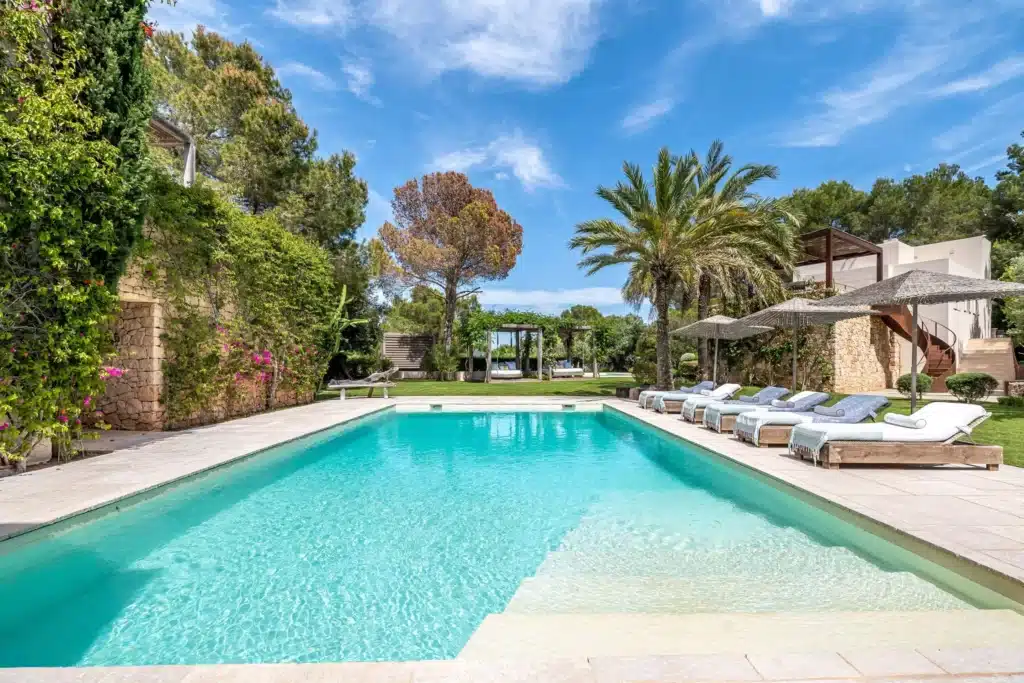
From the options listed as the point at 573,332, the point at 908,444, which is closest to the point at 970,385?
the point at 908,444

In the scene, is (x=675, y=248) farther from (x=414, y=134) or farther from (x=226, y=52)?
(x=226, y=52)

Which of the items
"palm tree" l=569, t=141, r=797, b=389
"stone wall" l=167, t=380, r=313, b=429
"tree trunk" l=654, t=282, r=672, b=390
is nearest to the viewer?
"stone wall" l=167, t=380, r=313, b=429

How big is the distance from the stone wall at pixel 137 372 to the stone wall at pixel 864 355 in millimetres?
18315

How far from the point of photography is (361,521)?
5.04 metres

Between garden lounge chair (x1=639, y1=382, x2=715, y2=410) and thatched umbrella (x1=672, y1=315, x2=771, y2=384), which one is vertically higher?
thatched umbrella (x1=672, y1=315, x2=771, y2=384)

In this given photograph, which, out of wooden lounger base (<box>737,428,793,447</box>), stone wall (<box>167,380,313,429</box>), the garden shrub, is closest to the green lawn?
wooden lounger base (<box>737,428,793,447</box>)

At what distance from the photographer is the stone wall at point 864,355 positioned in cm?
1675

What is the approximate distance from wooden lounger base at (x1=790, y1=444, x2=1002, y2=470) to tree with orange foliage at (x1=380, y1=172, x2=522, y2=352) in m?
23.0

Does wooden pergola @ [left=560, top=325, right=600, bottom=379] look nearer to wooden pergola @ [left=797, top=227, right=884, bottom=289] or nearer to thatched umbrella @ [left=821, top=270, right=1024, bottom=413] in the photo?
wooden pergola @ [left=797, top=227, right=884, bottom=289]

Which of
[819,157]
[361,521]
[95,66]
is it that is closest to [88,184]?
[95,66]

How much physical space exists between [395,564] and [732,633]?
2.48m

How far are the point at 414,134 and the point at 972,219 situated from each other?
32.4 m

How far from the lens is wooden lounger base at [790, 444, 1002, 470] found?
19.8ft

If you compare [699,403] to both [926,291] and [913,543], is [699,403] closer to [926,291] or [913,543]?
[926,291]
